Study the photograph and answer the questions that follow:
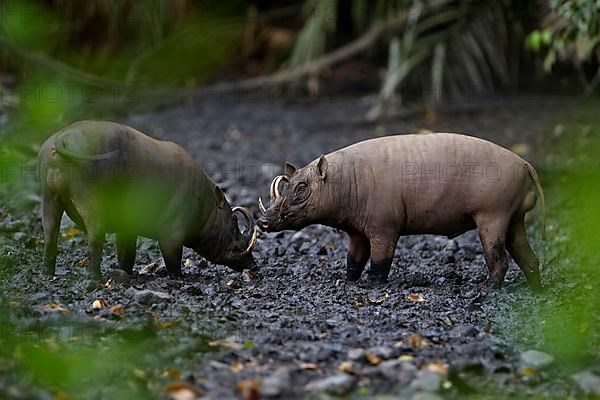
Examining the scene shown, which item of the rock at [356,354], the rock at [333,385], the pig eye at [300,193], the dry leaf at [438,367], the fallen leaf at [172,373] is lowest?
the rock at [356,354]

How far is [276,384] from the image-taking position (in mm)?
4031

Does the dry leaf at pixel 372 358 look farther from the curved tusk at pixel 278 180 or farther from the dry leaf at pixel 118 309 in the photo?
the curved tusk at pixel 278 180

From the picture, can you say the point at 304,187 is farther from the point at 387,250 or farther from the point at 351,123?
the point at 351,123

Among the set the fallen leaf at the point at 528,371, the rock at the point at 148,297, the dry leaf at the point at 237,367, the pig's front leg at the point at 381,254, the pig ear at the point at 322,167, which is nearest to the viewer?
the dry leaf at the point at 237,367

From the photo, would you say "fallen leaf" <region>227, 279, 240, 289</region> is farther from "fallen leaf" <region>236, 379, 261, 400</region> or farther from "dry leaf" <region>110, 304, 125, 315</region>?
"fallen leaf" <region>236, 379, 261, 400</region>

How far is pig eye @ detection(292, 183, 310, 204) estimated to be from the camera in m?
6.66

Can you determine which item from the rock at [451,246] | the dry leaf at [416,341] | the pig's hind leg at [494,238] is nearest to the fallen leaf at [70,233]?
the rock at [451,246]

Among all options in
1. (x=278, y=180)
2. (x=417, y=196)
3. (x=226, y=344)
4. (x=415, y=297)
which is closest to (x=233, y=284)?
(x=278, y=180)

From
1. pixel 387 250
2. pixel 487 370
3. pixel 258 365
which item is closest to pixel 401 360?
pixel 487 370

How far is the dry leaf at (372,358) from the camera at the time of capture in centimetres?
456

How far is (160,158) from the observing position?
20.4 feet

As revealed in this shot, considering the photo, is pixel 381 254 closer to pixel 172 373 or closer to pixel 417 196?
pixel 417 196

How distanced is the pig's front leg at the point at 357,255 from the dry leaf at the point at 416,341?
1767 mm

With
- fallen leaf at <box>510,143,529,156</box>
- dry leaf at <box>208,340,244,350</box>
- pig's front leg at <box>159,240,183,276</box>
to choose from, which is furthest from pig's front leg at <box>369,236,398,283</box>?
fallen leaf at <box>510,143,529,156</box>
